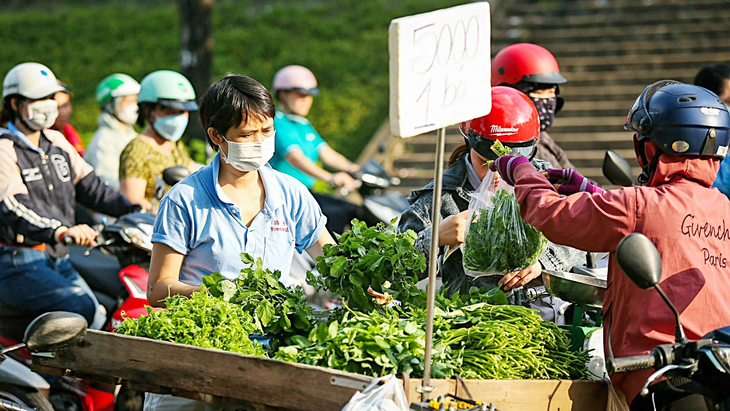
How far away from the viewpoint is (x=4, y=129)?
17.1 feet

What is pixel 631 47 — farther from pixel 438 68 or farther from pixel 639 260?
pixel 639 260

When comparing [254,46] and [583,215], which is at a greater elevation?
[583,215]

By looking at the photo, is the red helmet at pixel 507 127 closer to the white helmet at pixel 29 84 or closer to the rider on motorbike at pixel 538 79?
the rider on motorbike at pixel 538 79

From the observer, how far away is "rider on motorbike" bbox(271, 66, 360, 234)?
8.15 m

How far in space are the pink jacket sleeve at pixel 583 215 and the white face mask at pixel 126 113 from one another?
544 cm

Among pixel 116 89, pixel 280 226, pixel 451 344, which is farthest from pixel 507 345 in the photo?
pixel 116 89

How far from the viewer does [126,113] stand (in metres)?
7.87

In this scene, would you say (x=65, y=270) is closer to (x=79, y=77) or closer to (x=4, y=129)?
(x=4, y=129)

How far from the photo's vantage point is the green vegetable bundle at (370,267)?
3410 mm

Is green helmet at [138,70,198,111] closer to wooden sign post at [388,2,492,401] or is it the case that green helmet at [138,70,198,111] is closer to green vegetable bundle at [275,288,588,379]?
green vegetable bundle at [275,288,588,379]

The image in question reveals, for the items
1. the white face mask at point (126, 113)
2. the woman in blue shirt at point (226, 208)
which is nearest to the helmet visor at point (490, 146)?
the woman in blue shirt at point (226, 208)

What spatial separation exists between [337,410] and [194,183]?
1.39m

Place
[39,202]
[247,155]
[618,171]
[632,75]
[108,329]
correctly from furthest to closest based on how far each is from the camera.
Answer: [632,75] < [108,329] < [39,202] < [618,171] < [247,155]

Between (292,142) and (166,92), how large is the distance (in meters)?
Result: 2.22
